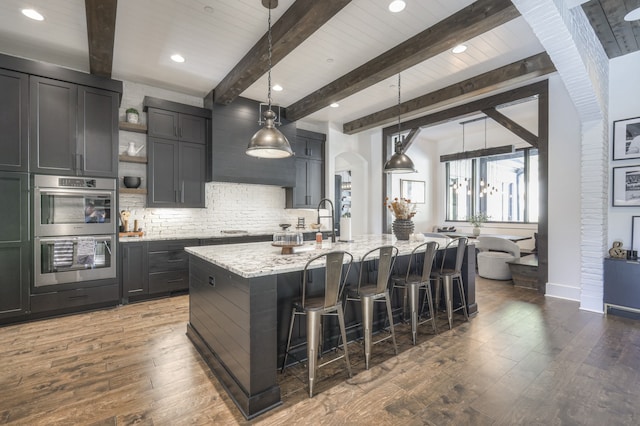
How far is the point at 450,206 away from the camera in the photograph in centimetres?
939

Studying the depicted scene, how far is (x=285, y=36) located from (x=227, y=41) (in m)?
0.91

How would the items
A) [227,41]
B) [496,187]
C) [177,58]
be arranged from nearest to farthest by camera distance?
[227,41]
[177,58]
[496,187]

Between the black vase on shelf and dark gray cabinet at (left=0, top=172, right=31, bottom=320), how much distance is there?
428 centimetres

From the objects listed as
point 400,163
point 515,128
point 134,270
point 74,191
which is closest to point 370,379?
point 400,163

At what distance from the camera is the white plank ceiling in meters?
2.90

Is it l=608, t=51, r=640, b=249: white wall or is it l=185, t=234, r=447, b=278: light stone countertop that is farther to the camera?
l=608, t=51, r=640, b=249: white wall

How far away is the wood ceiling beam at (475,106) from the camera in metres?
4.64

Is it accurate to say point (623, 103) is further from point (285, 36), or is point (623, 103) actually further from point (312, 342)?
point (312, 342)

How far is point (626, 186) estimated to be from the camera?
3834 mm

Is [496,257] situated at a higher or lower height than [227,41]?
lower

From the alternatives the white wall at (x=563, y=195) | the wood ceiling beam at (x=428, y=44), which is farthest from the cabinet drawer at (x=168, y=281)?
the white wall at (x=563, y=195)

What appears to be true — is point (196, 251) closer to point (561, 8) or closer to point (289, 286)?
point (289, 286)

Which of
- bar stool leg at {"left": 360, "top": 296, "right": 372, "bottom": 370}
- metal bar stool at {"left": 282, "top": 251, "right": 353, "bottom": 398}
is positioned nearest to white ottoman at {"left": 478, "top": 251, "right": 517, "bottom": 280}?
bar stool leg at {"left": 360, "top": 296, "right": 372, "bottom": 370}

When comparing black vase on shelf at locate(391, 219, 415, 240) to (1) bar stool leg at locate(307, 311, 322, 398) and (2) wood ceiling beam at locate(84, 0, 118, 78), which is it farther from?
(2) wood ceiling beam at locate(84, 0, 118, 78)
